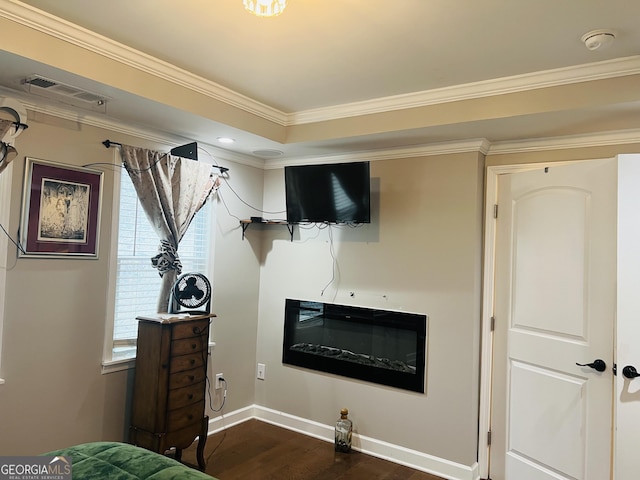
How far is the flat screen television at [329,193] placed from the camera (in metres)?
3.32

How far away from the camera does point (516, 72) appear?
251 centimetres

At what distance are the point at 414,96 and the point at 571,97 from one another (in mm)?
905

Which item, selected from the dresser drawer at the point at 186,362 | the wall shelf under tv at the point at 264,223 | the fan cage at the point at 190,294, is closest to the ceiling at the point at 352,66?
the wall shelf under tv at the point at 264,223

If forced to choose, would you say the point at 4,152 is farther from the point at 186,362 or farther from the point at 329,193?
the point at 329,193

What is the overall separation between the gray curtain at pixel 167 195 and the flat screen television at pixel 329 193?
0.71 metres

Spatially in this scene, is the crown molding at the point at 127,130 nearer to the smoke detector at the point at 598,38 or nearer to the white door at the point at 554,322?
the white door at the point at 554,322

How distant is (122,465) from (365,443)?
2.19m

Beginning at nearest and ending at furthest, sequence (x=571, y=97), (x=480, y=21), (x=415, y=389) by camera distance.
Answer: (x=480, y=21) < (x=571, y=97) < (x=415, y=389)

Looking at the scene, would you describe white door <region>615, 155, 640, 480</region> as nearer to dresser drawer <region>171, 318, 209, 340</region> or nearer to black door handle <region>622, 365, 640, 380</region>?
black door handle <region>622, 365, 640, 380</region>

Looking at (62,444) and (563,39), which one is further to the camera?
(62,444)

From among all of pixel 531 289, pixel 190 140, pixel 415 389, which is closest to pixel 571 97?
pixel 531 289

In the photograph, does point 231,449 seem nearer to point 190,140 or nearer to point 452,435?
point 452,435
